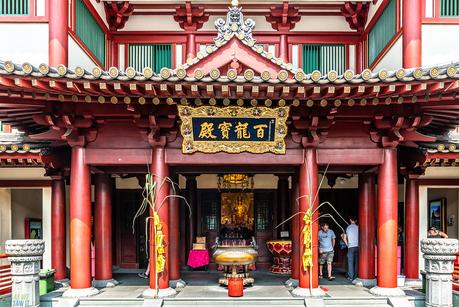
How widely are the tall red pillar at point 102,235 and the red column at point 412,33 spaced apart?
6.93m

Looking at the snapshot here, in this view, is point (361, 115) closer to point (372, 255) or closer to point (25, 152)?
point (372, 255)

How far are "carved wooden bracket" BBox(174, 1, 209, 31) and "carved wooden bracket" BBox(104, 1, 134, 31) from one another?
1.26 m

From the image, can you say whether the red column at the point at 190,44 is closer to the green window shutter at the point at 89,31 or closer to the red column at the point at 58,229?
the green window shutter at the point at 89,31

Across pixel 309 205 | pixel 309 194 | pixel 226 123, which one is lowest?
pixel 309 205

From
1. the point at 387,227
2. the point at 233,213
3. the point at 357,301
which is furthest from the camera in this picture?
the point at 233,213

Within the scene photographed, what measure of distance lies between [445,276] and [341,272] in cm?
408

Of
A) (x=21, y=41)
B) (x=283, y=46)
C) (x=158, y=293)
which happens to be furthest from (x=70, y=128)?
(x=283, y=46)

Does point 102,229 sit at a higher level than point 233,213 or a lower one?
higher

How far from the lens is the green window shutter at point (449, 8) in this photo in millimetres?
9789

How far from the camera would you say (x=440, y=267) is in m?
7.54

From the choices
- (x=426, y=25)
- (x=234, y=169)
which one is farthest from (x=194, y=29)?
(x=426, y=25)

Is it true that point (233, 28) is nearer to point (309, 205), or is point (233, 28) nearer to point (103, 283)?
point (309, 205)

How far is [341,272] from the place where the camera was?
11.4 metres

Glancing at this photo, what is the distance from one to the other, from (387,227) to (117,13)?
27.7 ft
